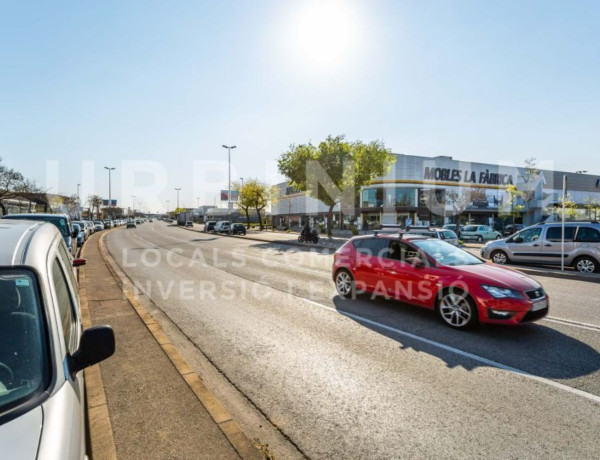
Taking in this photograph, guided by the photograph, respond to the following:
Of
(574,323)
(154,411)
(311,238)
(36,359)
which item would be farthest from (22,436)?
(311,238)

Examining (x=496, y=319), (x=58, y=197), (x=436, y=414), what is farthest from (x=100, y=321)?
(x=58, y=197)

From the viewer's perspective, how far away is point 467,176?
165ft

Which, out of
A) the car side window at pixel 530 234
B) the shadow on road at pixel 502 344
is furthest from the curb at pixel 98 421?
the car side window at pixel 530 234

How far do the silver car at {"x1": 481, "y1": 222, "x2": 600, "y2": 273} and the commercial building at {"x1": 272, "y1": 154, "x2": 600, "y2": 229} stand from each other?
A: 26.4 m

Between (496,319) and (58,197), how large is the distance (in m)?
74.5

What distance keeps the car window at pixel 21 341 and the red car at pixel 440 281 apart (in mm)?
5738

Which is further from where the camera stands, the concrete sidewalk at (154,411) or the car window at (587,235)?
the car window at (587,235)

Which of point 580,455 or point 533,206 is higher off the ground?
point 533,206

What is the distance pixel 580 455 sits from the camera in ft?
9.39

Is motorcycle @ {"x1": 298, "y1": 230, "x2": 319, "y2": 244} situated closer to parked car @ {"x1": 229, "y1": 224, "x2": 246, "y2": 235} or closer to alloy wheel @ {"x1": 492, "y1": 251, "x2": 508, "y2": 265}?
parked car @ {"x1": 229, "y1": 224, "x2": 246, "y2": 235}

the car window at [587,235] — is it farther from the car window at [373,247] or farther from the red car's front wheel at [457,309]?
the red car's front wheel at [457,309]

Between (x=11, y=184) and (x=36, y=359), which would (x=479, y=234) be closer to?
(x=36, y=359)

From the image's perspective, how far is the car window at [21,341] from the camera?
1680 millimetres

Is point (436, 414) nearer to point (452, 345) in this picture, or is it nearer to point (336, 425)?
point (336, 425)
